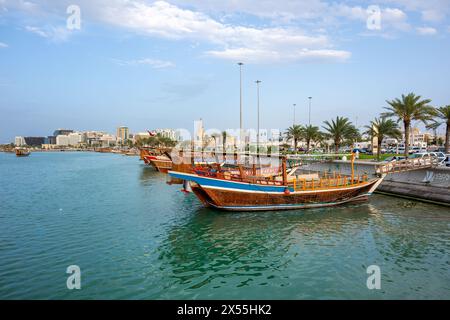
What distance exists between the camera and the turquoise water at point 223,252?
12.2 metres

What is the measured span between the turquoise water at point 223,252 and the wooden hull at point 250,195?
3.11ft

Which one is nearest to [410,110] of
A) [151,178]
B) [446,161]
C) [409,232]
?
[446,161]

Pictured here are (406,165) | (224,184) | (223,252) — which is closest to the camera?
(223,252)

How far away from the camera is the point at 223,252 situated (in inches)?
643

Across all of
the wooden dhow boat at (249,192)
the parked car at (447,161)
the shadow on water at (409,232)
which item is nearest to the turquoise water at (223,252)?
the shadow on water at (409,232)

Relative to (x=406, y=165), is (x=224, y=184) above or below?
below

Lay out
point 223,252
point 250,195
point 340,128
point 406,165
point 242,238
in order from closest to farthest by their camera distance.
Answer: point 223,252 < point 242,238 < point 250,195 < point 406,165 < point 340,128

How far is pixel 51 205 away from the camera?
2952 cm

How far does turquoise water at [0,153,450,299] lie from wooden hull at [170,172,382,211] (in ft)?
3.11

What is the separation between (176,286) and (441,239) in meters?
15.6

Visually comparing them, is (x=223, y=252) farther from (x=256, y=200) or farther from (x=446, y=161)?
(x=446, y=161)

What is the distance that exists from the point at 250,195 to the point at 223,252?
374 inches

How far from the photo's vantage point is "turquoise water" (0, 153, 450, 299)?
12219mm
